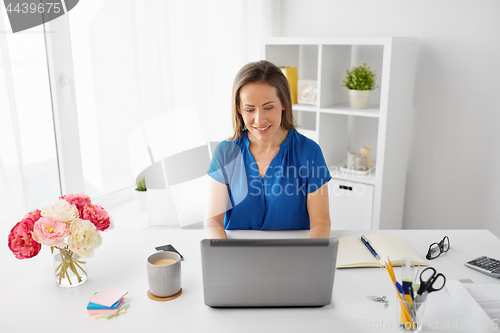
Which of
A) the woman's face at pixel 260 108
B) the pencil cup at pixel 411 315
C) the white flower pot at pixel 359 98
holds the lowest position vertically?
the pencil cup at pixel 411 315

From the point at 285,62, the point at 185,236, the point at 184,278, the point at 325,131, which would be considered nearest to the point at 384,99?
the point at 325,131

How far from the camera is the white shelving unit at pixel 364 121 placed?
8.53 feet

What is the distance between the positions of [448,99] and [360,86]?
558mm

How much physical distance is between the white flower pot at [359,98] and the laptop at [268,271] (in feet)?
6.08

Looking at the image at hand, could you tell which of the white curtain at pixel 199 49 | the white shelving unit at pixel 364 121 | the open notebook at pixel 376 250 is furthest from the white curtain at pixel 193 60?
the open notebook at pixel 376 250

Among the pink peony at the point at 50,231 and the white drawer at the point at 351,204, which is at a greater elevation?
the pink peony at the point at 50,231

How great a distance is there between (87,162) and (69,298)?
1.29 meters

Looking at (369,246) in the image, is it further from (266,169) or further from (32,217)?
(32,217)

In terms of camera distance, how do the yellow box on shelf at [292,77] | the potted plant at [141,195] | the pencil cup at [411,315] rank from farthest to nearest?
the yellow box on shelf at [292,77] → the potted plant at [141,195] → the pencil cup at [411,315]

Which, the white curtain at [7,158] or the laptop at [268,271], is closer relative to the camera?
the laptop at [268,271]

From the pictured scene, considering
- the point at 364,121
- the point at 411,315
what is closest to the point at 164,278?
the point at 411,315

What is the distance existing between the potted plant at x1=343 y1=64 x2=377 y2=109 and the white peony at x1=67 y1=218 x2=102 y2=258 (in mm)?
2003

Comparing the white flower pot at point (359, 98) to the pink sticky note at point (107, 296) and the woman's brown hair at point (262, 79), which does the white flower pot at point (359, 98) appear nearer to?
the woman's brown hair at point (262, 79)

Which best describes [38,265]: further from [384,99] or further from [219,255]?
[384,99]
